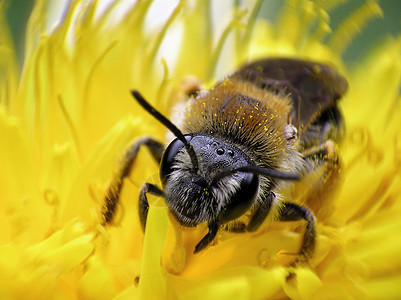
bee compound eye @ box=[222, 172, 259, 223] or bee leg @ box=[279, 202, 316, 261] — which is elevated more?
bee compound eye @ box=[222, 172, 259, 223]

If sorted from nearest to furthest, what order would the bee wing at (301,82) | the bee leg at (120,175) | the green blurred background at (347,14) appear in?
the bee leg at (120,175), the bee wing at (301,82), the green blurred background at (347,14)

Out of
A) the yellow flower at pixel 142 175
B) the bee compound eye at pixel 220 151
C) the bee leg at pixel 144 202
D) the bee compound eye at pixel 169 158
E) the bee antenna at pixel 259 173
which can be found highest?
the bee compound eye at pixel 220 151

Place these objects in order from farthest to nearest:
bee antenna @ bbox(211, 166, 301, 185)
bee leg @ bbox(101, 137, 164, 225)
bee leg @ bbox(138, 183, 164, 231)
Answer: bee leg @ bbox(101, 137, 164, 225) < bee leg @ bbox(138, 183, 164, 231) < bee antenna @ bbox(211, 166, 301, 185)

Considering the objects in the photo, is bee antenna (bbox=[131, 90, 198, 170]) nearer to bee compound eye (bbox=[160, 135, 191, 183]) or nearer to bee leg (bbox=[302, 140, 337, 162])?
bee compound eye (bbox=[160, 135, 191, 183])

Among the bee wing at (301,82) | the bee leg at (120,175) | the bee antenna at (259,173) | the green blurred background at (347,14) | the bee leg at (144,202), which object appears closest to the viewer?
the bee antenna at (259,173)

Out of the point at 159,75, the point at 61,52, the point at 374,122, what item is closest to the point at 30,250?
the point at 61,52

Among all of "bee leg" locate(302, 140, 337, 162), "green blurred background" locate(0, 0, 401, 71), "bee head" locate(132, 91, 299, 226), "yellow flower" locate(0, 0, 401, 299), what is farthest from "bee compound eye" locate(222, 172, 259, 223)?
"green blurred background" locate(0, 0, 401, 71)

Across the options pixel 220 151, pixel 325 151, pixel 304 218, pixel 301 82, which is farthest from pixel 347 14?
pixel 220 151

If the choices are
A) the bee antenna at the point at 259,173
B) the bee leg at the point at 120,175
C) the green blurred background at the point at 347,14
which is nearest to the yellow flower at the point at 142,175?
the bee leg at the point at 120,175

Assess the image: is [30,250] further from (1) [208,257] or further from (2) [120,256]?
(1) [208,257]

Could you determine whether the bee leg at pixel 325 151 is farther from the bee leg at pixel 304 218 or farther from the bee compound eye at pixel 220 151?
the bee compound eye at pixel 220 151

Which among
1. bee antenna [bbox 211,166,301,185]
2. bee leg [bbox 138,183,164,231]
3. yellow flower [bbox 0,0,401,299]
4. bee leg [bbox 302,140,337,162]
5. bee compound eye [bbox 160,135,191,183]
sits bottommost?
yellow flower [bbox 0,0,401,299]
